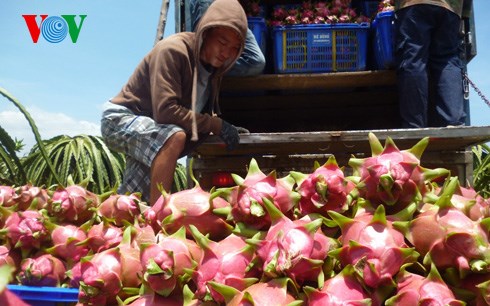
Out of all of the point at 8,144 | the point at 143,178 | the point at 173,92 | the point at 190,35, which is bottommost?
the point at 143,178

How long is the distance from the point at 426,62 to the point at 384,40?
412 millimetres

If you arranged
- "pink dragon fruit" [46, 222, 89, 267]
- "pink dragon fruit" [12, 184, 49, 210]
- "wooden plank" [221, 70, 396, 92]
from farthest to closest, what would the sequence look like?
1. "wooden plank" [221, 70, 396, 92]
2. "pink dragon fruit" [12, 184, 49, 210]
3. "pink dragon fruit" [46, 222, 89, 267]

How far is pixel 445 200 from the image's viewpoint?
84cm

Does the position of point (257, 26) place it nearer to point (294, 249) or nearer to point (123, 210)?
point (123, 210)

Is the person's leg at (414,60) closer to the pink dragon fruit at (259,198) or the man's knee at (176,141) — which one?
the man's knee at (176,141)

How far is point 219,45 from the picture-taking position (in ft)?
9.81

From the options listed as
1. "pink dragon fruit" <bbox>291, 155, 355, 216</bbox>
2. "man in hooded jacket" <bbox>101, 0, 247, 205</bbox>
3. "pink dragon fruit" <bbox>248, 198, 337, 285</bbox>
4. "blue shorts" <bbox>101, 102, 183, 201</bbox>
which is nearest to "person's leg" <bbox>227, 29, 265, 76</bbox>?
"man in hooded jacket" <bbox>101, 0, 247, 205</bbox>

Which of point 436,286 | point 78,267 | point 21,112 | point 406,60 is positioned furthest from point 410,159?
point 406,60

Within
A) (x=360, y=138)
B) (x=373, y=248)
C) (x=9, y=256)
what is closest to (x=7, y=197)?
(x=9, y=256)

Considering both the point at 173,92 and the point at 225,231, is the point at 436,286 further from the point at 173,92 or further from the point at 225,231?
the point at 173,92

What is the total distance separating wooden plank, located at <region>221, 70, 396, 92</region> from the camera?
3.94 meters

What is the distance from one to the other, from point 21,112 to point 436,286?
2.72m

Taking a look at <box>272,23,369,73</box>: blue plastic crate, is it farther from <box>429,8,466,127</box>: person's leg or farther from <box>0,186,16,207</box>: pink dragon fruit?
<box>0,186,16,207</box>: pink dragon fruit

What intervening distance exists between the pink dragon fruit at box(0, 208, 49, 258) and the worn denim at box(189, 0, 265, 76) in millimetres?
2616
